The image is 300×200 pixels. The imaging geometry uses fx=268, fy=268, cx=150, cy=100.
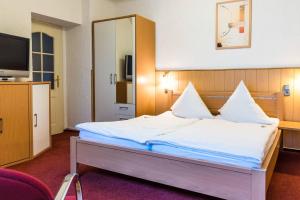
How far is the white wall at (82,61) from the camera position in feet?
15.4

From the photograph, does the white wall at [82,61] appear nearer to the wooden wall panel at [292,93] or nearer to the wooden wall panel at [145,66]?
the wooden wall panel at [145,66]

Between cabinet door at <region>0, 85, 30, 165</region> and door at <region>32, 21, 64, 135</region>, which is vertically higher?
door at <region>32, 21, 64, 135</region>

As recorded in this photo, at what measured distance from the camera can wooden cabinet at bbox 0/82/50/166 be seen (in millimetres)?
3036

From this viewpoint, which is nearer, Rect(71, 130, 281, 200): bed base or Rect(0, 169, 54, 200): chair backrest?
Rect(0, 169, 54, 200): chair backrest

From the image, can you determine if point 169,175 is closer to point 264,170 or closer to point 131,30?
point 264,170

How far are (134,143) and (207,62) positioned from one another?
2.20 metres

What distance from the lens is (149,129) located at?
274 cm

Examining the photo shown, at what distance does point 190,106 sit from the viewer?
3857 millimetres

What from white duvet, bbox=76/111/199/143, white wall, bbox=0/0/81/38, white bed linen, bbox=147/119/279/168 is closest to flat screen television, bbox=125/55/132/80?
white wall, bbox=0/0/81/38

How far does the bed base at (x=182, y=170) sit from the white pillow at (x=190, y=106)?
1378 mm

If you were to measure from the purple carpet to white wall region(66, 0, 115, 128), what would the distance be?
4.93 ft

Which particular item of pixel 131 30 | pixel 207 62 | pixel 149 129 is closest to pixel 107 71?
pixel 131 30

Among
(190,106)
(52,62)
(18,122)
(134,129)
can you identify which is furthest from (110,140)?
(52,62)

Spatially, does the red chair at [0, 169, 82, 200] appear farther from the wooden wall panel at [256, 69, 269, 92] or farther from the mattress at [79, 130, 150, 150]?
the wooden wall panel at [256, 69, 269, 92]
